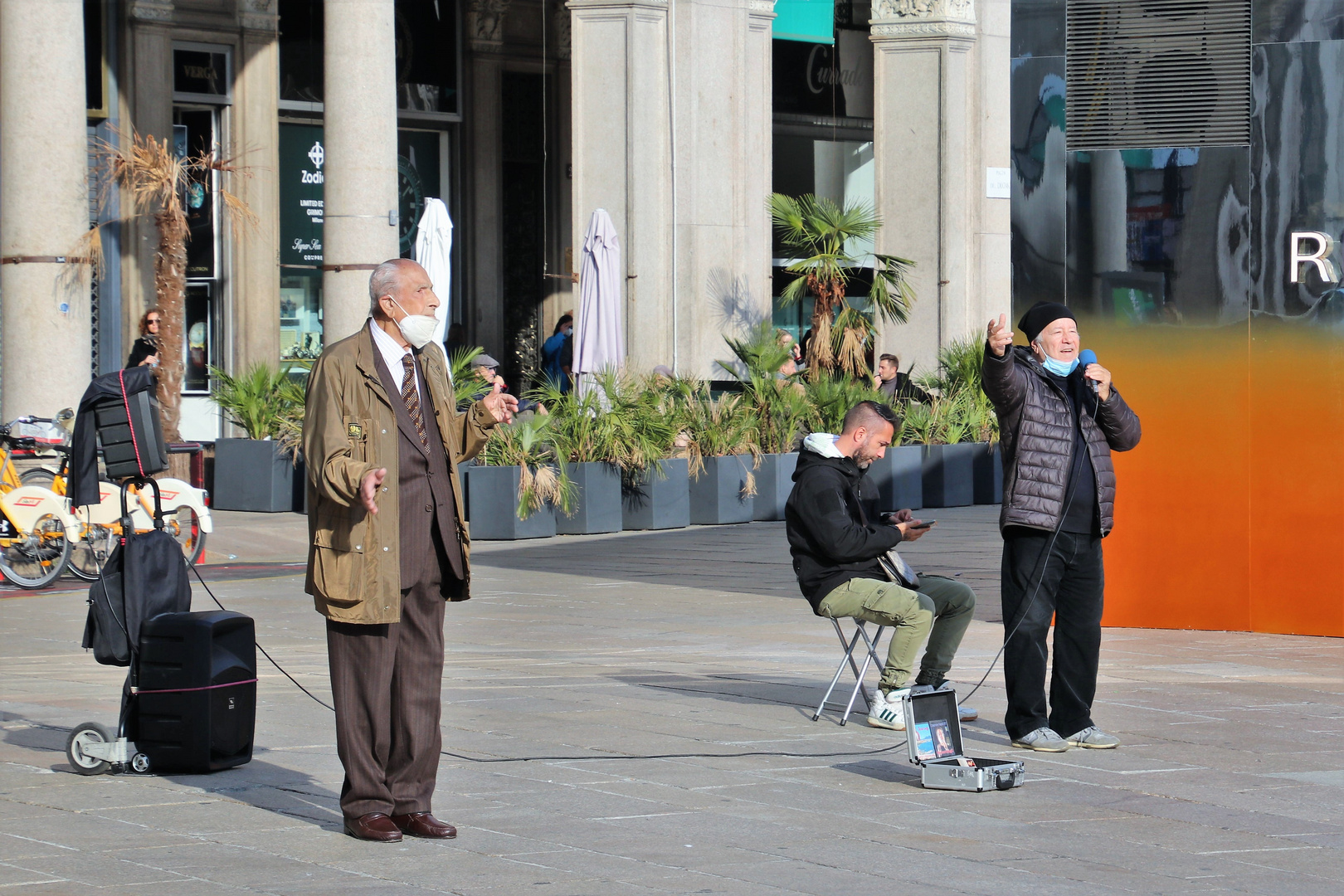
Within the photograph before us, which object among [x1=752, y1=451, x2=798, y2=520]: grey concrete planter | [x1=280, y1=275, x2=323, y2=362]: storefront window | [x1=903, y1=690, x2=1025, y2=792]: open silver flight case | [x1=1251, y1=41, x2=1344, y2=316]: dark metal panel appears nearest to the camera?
[x1=903, y1=690, x2=1025, y2=792]: open silver flight case

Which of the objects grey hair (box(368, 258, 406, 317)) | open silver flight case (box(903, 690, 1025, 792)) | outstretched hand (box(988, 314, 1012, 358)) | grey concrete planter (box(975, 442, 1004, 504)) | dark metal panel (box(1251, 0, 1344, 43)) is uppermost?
dark metal panel (box(1251, 0, 1344, 43))

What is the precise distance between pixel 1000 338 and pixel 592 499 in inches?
393

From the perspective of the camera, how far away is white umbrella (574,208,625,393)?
20281mm

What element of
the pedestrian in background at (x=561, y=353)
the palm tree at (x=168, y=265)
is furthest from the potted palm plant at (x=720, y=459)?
the palm tree at (x=168, y=265)

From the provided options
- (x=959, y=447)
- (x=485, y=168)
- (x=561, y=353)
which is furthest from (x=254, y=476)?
(x=485, y=168)

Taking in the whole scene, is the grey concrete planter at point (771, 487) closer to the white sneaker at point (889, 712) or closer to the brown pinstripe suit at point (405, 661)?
the white sneaker at point (889, 712)

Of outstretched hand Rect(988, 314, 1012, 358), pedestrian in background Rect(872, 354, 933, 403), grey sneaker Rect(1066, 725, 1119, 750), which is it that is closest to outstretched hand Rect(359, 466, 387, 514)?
outstretched hand Rect(988, 314, 1012, 358)

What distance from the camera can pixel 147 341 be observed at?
672 inches

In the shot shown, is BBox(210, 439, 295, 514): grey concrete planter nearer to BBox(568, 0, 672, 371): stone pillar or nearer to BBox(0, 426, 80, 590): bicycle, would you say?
BBox(0, 426, 80, 590): bicycle

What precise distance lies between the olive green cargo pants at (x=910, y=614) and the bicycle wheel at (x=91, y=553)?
735 centimetres

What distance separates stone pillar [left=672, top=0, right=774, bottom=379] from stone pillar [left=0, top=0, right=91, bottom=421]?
7.82 m

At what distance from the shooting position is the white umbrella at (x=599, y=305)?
798 inches

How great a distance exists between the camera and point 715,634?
37.6 ft

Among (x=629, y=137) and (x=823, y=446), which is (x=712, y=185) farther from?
(x=823, y=446)
